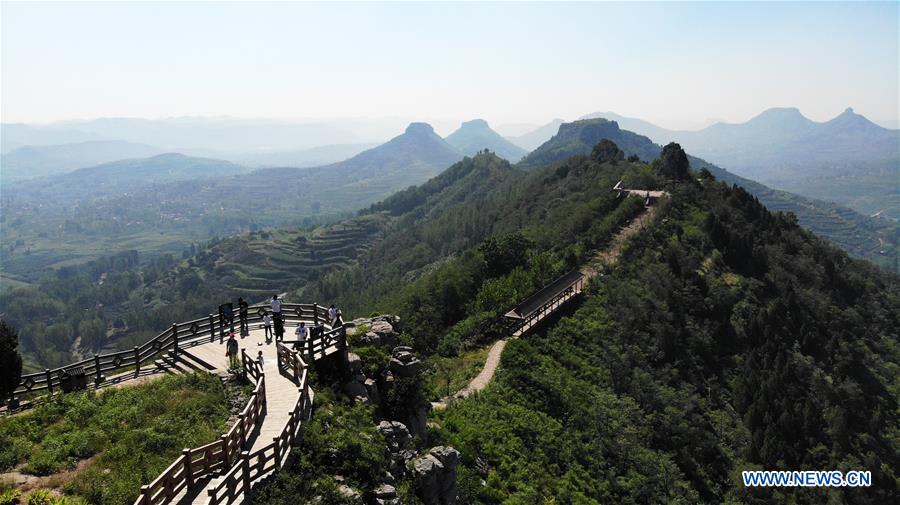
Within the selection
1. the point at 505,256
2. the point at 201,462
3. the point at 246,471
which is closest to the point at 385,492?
the point at 246,471

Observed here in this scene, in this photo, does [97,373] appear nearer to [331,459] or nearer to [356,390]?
[356,390]

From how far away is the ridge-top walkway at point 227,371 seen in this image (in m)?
14.2

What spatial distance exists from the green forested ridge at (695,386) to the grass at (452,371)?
2499 millimetres

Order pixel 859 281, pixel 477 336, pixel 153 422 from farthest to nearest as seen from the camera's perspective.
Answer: pixel 859 281, pixel 477 336, pixel 153 422

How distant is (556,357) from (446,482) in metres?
24.2

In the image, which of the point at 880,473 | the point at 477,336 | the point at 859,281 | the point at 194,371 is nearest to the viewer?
the point at 194,371

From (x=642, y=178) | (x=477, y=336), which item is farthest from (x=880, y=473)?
(x=642, y=178)

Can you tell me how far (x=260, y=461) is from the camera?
15.3 meters

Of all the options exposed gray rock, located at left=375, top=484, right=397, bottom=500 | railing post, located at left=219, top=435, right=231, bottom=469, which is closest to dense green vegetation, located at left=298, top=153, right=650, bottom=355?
exposed gray rock, located at left=375, top=484, right=397, bottom=500

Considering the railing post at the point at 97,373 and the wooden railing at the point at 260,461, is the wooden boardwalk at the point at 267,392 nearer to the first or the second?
the wooden railing at the point at 260,461

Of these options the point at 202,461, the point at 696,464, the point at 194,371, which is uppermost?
the point at 202,461

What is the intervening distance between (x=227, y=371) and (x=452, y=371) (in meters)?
20.7

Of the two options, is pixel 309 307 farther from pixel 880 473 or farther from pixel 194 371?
pixel 880 473

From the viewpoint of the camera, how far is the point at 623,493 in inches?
1216
